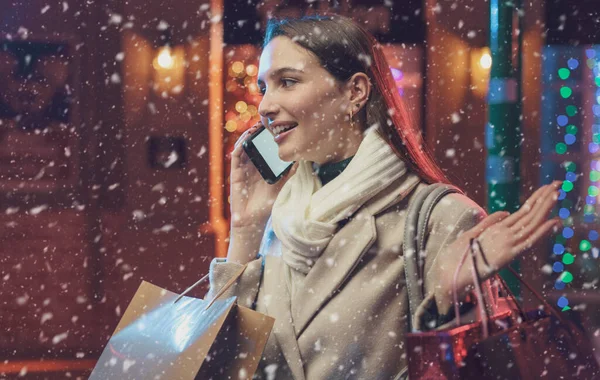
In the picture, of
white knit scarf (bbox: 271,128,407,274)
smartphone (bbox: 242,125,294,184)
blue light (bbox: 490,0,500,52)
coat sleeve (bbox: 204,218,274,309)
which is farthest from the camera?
blue light (bbox: 490,0,500,52)

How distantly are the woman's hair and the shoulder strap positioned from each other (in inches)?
6.2

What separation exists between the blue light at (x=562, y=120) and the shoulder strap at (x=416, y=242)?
6.34 metres

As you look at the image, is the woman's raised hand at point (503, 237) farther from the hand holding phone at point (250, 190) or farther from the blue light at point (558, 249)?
the blue light at point (558, 249)

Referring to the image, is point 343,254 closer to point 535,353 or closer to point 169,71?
point 535,353

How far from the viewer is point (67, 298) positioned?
7.77 meters

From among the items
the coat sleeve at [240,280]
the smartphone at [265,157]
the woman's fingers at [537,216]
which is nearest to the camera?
the woman's fingers at [537,216]

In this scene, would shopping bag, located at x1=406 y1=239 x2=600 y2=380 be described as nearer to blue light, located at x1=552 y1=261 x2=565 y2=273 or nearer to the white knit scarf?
the white knit scarf

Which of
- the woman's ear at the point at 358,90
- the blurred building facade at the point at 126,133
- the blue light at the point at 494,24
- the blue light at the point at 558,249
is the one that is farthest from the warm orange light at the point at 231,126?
the woman's ear at the point at 358,90

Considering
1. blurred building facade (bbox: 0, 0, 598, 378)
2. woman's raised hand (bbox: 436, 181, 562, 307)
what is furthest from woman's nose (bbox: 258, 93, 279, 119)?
blurred building facade (bbox: 0, 0, 598, 378)

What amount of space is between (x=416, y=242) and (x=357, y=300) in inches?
9.2

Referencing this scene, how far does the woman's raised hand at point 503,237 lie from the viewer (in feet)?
5.53

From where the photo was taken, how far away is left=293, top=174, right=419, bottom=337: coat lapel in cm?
212

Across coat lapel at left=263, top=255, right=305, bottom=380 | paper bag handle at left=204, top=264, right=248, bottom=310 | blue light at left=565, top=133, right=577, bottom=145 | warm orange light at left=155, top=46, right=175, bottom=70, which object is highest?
warm orange light at left=155, top=46, right=175, bottom=70

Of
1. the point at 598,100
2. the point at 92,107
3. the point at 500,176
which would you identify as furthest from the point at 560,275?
the point at 92,107
